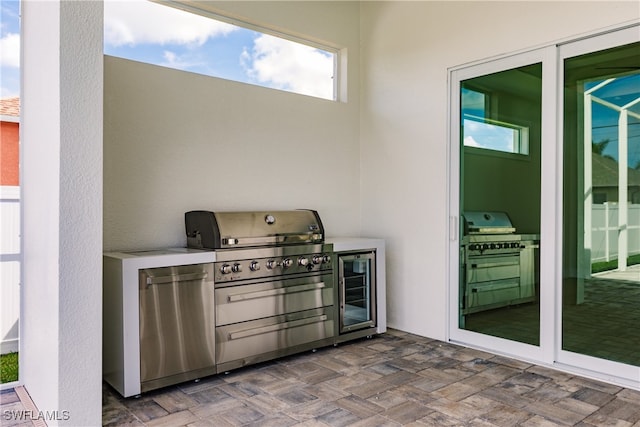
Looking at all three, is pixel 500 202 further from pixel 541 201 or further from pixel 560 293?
pixel 560 293

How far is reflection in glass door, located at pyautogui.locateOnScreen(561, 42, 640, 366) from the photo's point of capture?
3.08 meters

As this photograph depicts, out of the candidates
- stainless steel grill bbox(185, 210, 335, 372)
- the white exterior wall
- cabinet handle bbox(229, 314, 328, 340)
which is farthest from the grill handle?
the white exterior wall

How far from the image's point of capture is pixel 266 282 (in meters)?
3.51

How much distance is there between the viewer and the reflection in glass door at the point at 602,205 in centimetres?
308

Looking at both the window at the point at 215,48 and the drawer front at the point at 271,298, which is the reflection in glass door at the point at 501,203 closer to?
the drawer front at the point at 271,298

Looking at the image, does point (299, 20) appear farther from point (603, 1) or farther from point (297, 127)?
point (603, 1)

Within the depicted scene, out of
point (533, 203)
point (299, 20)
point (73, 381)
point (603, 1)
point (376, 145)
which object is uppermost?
point (299, 20)

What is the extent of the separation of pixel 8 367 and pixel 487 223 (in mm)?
3689

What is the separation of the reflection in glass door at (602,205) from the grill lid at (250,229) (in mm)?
1920

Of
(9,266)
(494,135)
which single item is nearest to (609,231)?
(494,135)

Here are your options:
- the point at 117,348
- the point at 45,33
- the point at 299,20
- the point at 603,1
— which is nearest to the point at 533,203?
the point at 603,1

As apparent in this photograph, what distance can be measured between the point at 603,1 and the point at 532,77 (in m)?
0.64

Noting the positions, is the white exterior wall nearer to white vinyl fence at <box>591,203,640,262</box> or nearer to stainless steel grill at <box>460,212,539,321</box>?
stainless steel grill at <box>460,212,539,321</box>

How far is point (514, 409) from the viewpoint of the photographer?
2746 mm
